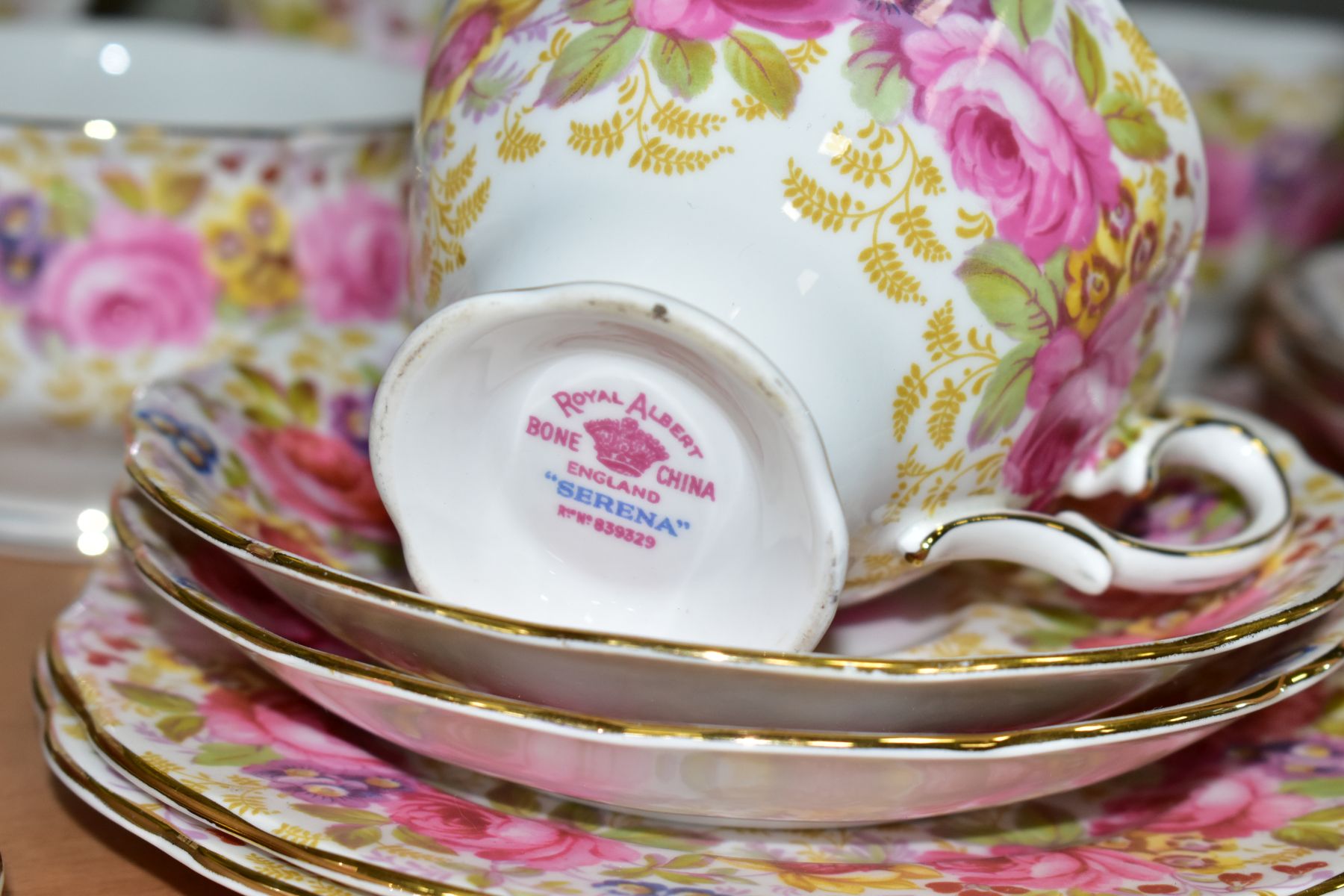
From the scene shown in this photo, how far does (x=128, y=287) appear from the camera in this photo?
608 millimetres

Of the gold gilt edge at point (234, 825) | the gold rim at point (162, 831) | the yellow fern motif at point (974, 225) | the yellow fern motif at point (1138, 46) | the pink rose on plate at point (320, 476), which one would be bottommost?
the gold rim at point (162, 831)

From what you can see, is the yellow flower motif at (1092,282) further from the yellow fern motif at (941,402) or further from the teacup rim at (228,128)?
the teacup rim at (228,128)

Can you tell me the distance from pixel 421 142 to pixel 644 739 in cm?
23

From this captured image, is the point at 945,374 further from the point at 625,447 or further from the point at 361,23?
the point at 361,23

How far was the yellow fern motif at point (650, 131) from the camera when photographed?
0.40 metres

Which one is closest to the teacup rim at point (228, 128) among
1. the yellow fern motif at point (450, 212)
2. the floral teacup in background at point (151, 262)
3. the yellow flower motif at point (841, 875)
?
the floral teacup in background at point (151, 262)

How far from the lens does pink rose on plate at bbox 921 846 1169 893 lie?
0.40 m

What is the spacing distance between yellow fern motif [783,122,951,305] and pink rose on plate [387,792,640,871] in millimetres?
181

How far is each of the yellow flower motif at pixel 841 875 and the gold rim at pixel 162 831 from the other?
90 millimetres

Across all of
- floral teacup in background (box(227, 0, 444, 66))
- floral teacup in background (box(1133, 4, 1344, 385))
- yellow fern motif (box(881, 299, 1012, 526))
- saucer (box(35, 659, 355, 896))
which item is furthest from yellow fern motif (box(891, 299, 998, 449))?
floral teacup in background (box(227, 0, 444, 66))

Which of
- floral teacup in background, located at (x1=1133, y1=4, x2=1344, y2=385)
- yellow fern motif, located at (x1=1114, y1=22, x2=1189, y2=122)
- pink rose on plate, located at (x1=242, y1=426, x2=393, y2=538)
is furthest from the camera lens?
floral teacup in background, located at (x1=1133, y1=4, x2=1344, y2=385)

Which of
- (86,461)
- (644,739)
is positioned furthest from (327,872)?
(86,461)

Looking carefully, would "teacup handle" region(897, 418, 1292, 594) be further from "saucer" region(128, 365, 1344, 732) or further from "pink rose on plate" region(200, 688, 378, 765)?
"pink rose on plate" region(200, 688, 378, 765)

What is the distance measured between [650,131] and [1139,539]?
0.73ft
